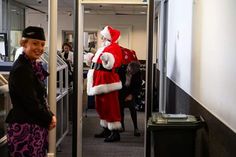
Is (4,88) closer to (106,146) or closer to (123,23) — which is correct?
(106,146)

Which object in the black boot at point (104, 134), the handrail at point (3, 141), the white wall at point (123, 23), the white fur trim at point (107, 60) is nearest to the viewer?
the handrail at point (3, 141)

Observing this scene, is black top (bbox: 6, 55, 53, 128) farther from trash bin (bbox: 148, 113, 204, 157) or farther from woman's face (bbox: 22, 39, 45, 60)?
trash bin (bbox: 148, 113, 204, 157)

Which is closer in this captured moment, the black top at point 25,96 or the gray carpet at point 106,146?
the black top at point 25,96

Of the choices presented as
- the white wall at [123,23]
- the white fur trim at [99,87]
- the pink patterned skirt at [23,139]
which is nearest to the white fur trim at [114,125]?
the white fur trim at [99,87]

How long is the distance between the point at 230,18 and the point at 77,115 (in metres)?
2.17

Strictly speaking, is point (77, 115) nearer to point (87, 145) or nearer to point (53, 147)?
point (53, 147)

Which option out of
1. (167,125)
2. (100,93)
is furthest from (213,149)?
(100,93)

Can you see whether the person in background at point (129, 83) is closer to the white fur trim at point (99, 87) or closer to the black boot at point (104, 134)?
the black boot at point (104, 134)

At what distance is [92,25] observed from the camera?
12.6m

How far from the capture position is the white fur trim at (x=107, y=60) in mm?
5051

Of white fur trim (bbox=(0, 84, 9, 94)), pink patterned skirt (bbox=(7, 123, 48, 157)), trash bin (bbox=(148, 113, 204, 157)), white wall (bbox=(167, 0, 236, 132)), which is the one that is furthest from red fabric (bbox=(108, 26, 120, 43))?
pink patterned skirt (bbox=(7, 123, 48, 157))

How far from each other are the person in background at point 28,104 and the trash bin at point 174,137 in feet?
2.74

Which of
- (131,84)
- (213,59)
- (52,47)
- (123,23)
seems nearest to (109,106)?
(131,84)

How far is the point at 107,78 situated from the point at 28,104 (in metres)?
2.72
